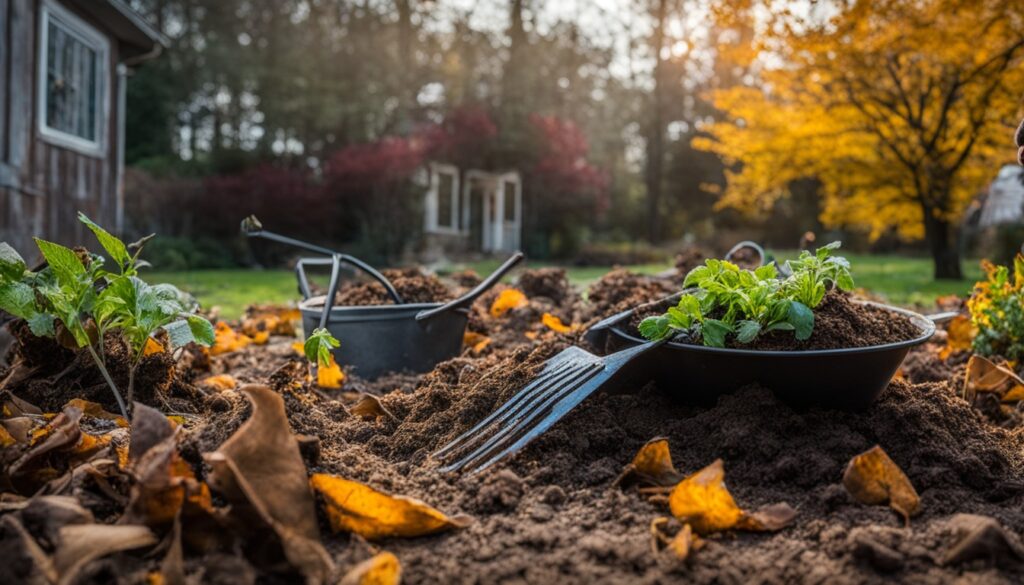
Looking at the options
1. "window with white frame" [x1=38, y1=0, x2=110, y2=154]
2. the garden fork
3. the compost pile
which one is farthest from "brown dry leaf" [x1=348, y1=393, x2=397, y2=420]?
"window with white frame" [x1=38, y1=0, x2=110, y2=154]

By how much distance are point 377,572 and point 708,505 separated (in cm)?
63

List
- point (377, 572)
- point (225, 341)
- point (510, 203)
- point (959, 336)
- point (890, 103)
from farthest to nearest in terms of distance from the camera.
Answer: point (510, 203) < point (890, 103) < point (225, 341) < point (959, 336) < point (377, 572)

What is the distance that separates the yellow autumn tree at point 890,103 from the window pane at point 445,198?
10.3 metres

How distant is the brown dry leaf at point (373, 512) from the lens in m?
1.46

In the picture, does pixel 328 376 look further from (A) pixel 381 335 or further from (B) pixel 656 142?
(B) pixel 656 142

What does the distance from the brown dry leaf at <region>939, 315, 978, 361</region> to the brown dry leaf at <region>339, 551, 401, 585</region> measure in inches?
127

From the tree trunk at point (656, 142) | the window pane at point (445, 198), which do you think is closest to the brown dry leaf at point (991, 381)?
the window pane at point (445, 198)

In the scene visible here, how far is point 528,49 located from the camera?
24266 millimetres

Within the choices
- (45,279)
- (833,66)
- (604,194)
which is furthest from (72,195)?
(604,194)

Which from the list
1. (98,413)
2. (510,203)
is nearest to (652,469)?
(98,413)

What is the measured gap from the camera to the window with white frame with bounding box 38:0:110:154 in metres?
7.62

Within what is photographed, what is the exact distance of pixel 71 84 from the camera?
8242 mm

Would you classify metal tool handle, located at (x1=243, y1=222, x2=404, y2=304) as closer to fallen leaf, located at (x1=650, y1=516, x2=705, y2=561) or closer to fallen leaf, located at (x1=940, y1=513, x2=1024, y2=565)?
fallen leaf, located at (x1=650, y1=516, x2=705, y2=561)

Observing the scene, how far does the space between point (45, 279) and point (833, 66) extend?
10460 mm
